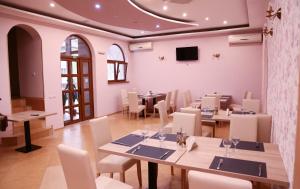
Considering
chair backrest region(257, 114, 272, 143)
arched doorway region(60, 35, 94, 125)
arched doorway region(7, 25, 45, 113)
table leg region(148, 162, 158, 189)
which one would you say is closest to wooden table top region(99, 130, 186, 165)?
table leg region(148, 162, 158, 189)

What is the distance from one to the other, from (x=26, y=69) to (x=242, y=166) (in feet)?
20.9

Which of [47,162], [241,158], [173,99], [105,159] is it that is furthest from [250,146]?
[173,99]

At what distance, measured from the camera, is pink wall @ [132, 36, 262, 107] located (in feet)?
25.3

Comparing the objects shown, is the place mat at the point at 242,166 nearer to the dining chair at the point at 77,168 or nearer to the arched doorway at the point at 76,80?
the dining chair at the point at 77,168

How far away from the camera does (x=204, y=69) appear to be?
8.34m

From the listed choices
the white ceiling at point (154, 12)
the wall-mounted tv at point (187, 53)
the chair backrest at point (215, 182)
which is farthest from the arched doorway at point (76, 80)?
the chair backrest at point (215, 182)

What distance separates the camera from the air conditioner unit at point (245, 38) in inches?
286

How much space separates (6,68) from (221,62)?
6.60 m

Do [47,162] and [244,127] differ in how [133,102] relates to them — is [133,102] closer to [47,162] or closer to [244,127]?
[47,162]

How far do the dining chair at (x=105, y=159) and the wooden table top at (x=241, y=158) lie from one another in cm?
87

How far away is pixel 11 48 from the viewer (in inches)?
261

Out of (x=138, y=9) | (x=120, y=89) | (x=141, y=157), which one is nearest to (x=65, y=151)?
(x=141, y=157)

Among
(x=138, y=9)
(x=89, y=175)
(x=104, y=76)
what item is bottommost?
(x=89, y=175)

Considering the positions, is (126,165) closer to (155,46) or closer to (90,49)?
(90,49)
